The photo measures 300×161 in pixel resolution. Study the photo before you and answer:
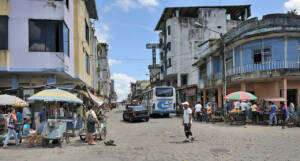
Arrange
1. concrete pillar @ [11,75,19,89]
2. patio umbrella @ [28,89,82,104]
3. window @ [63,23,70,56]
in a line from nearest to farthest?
patio umbrella @ [28,89,82,104]
concrete pillar @ [11,75,19,89]
window @ [63,23,70,56]

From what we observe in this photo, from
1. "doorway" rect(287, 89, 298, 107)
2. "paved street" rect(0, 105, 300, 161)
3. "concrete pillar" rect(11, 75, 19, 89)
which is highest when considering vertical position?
"concrete pillar" rect(11, 75, 19, 89)

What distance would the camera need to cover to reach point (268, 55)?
21672 mm

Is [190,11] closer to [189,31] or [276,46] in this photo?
[189,31]

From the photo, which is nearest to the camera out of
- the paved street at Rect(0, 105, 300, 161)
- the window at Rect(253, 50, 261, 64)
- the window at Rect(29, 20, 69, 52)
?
the paved street at Rect(0, 105, 300, 161)

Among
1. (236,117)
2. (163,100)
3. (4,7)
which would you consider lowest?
(236,117)

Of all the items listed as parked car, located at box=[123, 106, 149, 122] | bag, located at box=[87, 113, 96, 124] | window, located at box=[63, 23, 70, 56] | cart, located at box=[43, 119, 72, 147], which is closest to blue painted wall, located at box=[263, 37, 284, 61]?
parked car, located at box=[123, 106, 149, 122]

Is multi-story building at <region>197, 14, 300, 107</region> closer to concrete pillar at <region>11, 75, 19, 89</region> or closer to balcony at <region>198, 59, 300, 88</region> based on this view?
balcony at <region>198, 59, 300, 88</region>

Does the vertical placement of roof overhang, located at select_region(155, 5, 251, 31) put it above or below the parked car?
above

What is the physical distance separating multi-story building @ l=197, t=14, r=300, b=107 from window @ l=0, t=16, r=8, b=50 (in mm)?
17188

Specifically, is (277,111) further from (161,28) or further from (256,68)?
(161,28)

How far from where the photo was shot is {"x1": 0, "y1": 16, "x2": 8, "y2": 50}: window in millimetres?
16062

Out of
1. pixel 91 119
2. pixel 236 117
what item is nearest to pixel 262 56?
pixel 236 117

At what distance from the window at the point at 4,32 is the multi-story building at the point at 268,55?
56.4ft

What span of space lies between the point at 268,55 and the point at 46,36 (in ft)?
60.3
